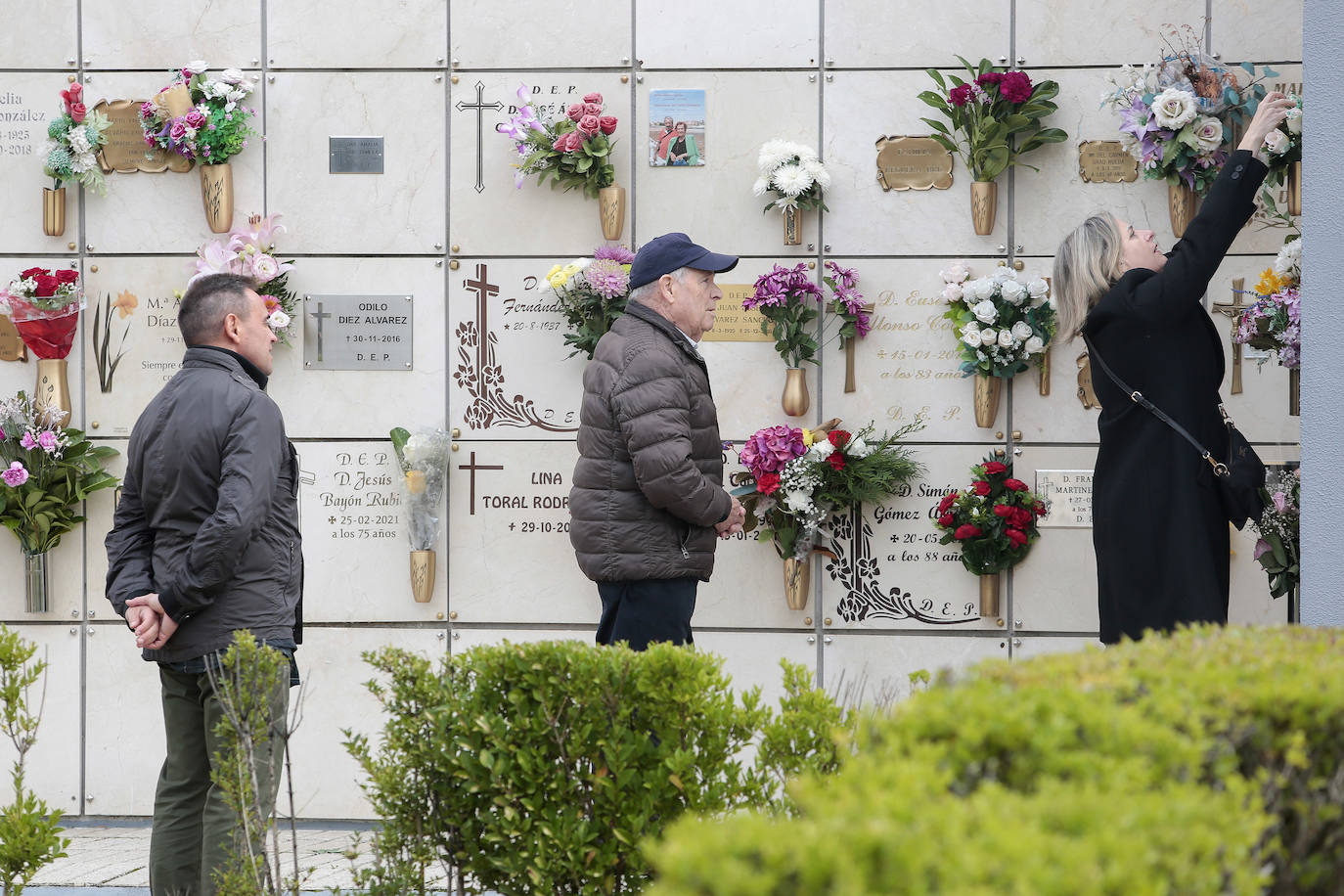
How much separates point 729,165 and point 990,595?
192 cm

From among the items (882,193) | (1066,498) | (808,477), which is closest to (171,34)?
(882,193)

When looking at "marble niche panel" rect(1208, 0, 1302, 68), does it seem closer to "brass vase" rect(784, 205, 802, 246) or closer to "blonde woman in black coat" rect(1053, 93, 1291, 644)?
"blonde woman in black coat" rect(1053, 93, 1291, 644)

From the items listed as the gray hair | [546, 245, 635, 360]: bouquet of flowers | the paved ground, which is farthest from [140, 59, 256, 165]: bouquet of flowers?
the paved ground

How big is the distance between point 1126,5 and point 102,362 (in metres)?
4.17

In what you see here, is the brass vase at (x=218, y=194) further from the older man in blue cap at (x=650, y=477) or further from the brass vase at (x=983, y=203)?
the brass vase at (x=983, y=203)

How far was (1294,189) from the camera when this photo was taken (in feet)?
14.3

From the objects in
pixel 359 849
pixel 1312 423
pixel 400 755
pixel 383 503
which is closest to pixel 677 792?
pixel 400 755

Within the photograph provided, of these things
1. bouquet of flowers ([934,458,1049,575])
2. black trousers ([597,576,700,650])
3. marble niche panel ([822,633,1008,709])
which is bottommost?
marble niche panel ([822,633,1008,709])

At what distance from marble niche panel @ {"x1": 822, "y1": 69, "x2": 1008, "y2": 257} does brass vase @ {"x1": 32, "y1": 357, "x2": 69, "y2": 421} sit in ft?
9.92

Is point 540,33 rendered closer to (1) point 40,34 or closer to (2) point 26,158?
Answer: (1) point 40,34

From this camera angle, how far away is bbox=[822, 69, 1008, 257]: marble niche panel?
4.77 meters

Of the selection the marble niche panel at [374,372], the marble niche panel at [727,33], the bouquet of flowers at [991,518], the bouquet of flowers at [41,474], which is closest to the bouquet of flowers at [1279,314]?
the bouquet of flowers at [991,518]

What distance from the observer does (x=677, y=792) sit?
2365 mm

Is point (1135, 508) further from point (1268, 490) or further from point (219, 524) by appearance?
point (219, 524)
